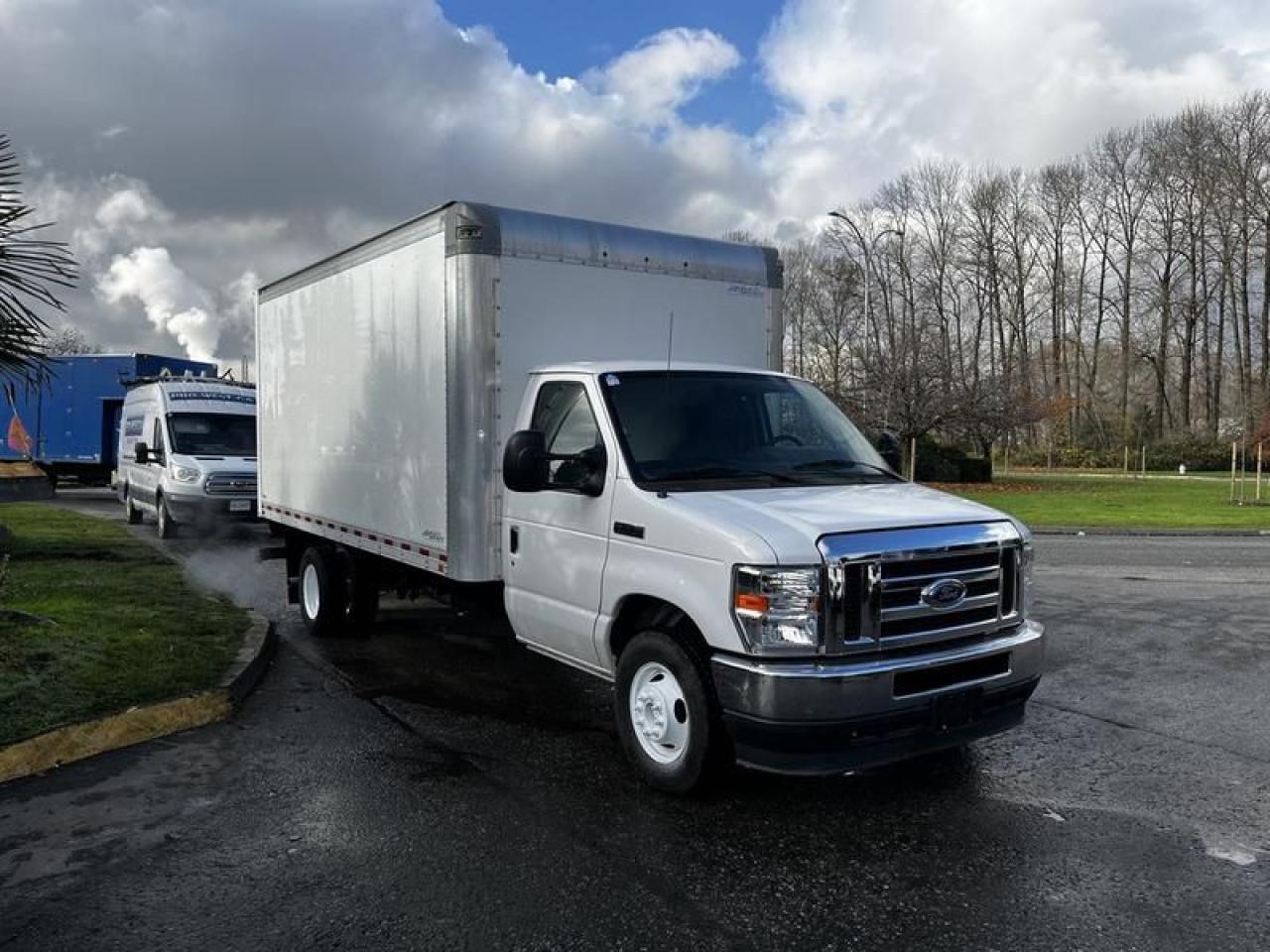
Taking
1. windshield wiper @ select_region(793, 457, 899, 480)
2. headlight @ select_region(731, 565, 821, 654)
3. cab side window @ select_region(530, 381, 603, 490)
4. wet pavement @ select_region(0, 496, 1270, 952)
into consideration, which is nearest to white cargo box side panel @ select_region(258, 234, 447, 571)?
cab side window @ select_region(530, 381, 603, 490)

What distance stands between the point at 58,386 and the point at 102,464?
85.4 inches

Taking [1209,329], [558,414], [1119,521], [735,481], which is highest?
[1209,329]

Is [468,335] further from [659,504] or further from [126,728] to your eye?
[126,728]

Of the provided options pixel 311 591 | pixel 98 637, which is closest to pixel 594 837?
pixel 98 637

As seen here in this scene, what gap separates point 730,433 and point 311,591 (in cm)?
A: 509

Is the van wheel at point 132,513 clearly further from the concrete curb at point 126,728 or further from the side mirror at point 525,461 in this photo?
the side mirror at point 525,461

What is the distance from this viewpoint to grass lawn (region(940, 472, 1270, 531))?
72.5ft

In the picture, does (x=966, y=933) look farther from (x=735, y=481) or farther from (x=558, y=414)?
(x=558, y=414)

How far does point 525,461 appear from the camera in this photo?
17.2 ft

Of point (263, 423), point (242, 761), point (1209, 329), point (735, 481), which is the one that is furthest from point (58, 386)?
point (1209, 329)

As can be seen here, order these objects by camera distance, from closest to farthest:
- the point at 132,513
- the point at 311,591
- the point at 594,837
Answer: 1. the point at 594,837
2. the point at 311,591
3. the point at 132,513

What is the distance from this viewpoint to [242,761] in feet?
18.2

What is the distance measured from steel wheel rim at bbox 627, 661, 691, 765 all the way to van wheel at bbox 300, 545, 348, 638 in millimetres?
4453

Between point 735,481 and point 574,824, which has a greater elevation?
point 735,481
